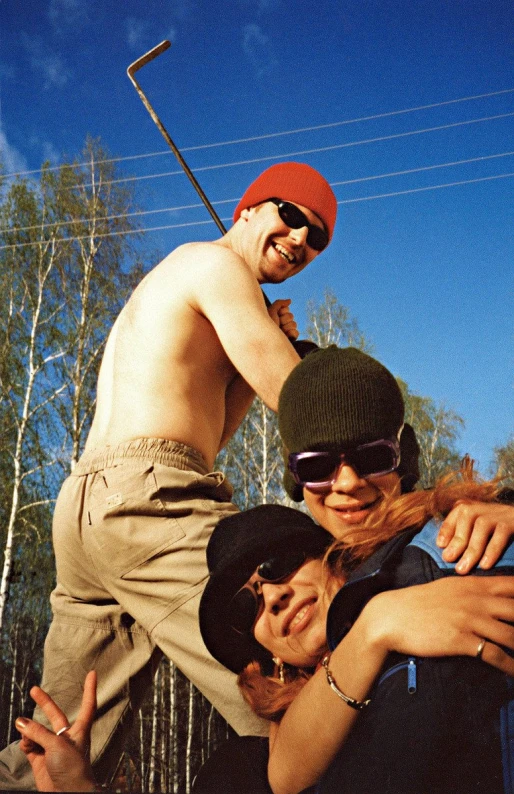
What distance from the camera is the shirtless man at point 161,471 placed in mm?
700

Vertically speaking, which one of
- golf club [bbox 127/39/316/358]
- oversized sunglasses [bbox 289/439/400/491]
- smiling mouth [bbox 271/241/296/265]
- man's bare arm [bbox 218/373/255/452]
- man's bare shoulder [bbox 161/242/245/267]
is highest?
golf club [bbox 127/39/316/358]

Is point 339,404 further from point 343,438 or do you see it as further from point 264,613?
point 264,613

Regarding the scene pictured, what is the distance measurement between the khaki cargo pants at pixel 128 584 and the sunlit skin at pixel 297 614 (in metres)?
0.12

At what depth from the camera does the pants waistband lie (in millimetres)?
745

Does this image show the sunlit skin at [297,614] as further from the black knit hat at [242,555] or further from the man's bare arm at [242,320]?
the man's bare arm at [242,320]

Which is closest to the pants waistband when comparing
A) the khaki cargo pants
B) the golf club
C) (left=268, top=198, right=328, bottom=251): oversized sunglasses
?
the khaki cargo pants

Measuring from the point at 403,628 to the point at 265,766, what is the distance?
0.64ft

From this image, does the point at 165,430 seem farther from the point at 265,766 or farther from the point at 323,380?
the point at 265,766

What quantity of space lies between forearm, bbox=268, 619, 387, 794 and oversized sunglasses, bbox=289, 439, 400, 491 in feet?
0.55

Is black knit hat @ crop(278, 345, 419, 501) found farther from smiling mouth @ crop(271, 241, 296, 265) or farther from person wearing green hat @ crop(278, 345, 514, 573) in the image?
smiling mouth @ crop(271, 241, 296, 265)

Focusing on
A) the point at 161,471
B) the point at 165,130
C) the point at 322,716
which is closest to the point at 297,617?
the point at 322,716

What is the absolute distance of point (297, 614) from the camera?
1.79ft

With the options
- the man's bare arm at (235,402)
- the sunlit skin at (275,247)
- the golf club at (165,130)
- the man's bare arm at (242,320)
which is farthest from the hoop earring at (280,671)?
the golf club at (165,130)

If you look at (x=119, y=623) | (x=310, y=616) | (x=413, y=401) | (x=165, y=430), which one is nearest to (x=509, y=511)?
(x=310, y=616)
